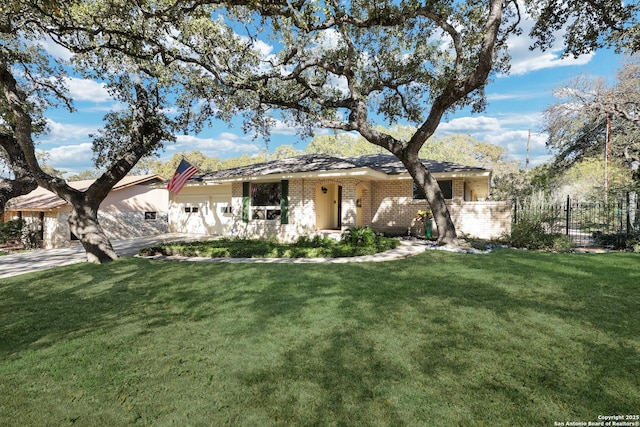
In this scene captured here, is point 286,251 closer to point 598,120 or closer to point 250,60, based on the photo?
point 250,60

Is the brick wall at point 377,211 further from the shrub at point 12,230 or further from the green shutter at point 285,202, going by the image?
the shrub at point 12,230

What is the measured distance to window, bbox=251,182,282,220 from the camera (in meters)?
14.7

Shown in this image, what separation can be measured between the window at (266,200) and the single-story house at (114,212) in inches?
253

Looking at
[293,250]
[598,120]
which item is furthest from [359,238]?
[598,120]

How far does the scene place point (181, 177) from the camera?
13.6 m

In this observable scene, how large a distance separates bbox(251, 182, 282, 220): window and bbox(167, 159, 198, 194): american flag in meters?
2.85

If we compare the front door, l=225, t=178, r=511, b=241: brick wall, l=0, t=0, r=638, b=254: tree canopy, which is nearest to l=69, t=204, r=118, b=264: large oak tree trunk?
l=0, t=0, r=638, b=254: tree canopy

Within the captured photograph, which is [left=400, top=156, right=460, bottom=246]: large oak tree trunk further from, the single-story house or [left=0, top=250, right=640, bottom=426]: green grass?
the single-story house

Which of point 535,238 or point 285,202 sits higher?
point 285,202

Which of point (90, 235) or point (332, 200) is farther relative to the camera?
point (332, 200)

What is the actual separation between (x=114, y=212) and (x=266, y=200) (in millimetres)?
10866

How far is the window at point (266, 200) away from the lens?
1467 cm

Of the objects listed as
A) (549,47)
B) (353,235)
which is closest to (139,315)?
(353,235)

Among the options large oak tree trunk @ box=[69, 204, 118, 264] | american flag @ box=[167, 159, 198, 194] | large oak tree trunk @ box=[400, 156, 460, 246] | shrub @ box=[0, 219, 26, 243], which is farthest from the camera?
shrub @ box=[0, 219, 26, 243]
